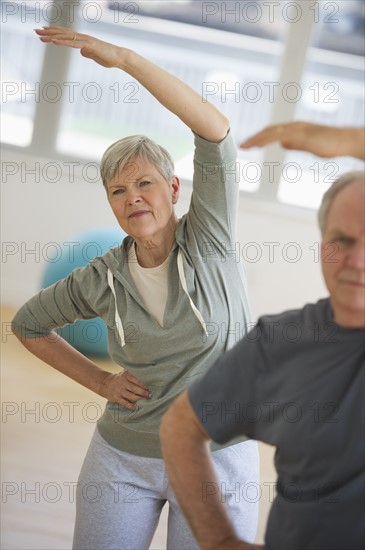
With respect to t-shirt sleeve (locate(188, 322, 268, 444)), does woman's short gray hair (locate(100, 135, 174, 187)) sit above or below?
above

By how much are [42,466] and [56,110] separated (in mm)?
3504

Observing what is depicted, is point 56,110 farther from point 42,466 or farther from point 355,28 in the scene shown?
point 42,466

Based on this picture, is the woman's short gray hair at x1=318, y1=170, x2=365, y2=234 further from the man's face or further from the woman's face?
the woman's face

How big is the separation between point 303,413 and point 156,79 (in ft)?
2.80

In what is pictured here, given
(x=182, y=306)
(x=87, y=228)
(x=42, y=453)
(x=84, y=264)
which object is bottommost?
(x=42, y=453)

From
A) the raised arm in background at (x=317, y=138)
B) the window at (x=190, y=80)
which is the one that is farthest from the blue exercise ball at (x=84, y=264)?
the raised arm in background at (x=317, y=138)

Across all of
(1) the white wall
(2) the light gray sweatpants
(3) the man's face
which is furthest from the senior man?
(1) the white wall

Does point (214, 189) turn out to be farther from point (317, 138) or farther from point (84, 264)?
point (84, 264)

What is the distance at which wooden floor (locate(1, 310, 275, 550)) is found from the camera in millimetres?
3000

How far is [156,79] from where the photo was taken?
173cm

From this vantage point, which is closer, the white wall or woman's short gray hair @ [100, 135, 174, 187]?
woman's short gray hair @ [100, 135, 174, 187]

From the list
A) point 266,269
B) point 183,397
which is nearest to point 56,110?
point 266,269

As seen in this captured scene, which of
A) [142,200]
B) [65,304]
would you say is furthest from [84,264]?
[142,200]

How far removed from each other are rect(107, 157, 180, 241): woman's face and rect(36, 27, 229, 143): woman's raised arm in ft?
0.55
